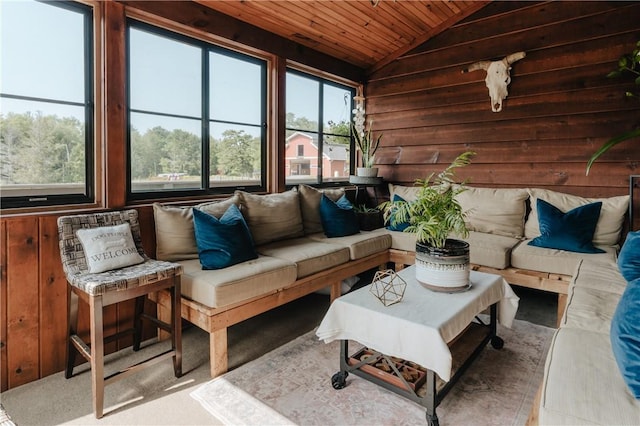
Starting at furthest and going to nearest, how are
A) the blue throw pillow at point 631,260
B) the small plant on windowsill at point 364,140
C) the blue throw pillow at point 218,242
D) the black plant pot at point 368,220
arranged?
the small plant on windowsill at point 364,140
the black plant pot at point 368,220
the blue throw pillow at point 218,242
the blue throw pillow at point 631,260

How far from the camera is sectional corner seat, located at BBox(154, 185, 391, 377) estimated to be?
2328 millimetres

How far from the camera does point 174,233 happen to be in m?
2.74

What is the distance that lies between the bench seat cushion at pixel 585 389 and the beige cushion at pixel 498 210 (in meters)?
2.24

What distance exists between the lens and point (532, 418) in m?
1.37

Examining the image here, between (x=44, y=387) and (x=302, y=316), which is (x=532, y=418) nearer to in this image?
(x=302, y=316)

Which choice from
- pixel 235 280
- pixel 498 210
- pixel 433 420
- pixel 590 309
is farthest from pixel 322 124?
pixel 433 420

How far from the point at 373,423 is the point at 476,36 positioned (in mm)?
3927

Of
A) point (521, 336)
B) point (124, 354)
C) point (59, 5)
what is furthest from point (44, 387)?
point (521, 336)

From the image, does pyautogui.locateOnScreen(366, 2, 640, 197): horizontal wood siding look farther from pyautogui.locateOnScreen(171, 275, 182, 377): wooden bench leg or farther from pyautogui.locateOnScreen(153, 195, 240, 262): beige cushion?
pyautogui.locateOnScreen(171, 275, 182, 377): wooden bench leg

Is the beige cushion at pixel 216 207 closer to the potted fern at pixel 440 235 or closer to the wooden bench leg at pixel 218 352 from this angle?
the wooden bench leg at pixel 218 352

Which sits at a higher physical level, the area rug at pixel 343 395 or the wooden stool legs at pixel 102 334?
the wooden stool legs at pixel 102 334

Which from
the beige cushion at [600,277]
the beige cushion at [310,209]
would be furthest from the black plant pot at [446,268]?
the beige cushion at [310,209]

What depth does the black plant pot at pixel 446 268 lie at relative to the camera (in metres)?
2.18

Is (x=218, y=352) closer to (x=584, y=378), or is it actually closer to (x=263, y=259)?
(x=263, y=259)
